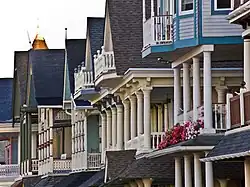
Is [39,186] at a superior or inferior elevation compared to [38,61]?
inferior

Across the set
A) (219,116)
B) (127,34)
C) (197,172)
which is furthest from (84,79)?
(219,116)

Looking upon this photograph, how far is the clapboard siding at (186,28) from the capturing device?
38.2 meters

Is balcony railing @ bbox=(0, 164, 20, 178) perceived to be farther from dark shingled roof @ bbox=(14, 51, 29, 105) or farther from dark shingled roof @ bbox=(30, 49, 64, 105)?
dark shingled roof @ bbox=(30, 49, 64, 105)

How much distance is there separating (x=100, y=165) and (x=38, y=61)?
651 inches

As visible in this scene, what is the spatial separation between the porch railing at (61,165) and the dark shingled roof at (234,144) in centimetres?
3534

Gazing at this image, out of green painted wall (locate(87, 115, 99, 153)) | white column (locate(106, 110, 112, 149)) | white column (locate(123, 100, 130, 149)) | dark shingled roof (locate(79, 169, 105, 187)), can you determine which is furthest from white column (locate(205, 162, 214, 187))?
green painted wall (locate(87, 115, 99, 153))

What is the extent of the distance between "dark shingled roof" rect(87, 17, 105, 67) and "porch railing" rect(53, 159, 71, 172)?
1116cm

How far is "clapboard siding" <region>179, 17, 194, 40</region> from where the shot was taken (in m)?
38.2

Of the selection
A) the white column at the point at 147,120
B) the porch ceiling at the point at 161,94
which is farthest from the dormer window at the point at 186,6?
the porch ceiling at the point at 161,94

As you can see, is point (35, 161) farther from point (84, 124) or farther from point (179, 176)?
point (179, 176)

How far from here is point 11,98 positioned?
92.1m

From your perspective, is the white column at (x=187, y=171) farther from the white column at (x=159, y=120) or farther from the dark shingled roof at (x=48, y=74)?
the dark shingled roof at (x=48, y=74)

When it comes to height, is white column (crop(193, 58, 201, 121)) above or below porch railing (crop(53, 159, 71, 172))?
above

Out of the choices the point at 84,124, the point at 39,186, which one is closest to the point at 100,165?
the point at 84,124
